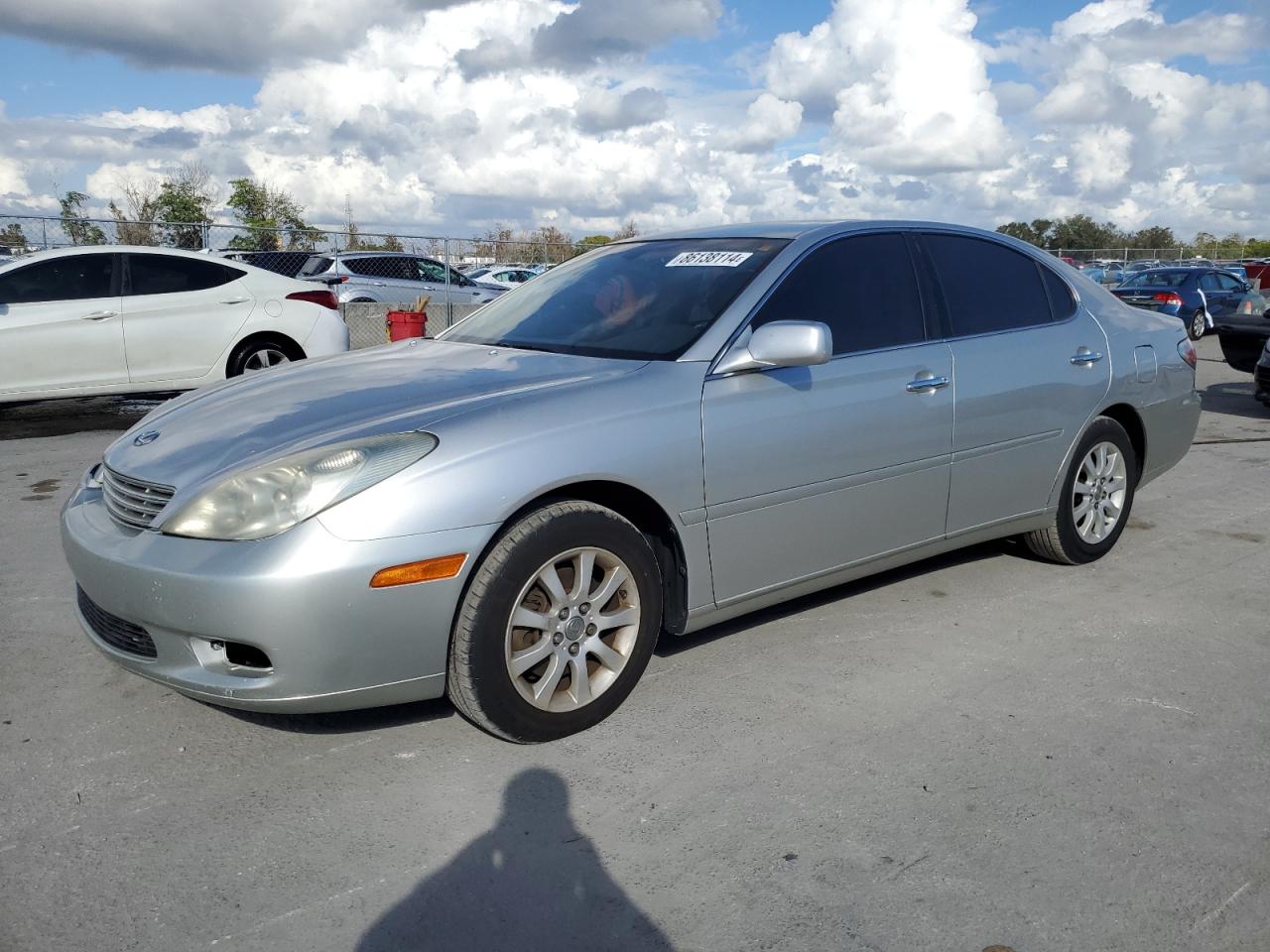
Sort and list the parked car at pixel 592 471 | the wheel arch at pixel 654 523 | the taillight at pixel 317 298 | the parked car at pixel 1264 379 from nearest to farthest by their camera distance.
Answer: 1. the parked car at pixel 592 471
2. the wheel arch at pixel 654 523
3. the taillight at pixel 317 298
4. the parked car at pixel 1264 379

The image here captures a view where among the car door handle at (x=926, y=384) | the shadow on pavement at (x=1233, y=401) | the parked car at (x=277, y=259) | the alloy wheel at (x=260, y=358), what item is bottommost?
the shadow on pavement at (x=1233, y=401)

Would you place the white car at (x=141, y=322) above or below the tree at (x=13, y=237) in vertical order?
below

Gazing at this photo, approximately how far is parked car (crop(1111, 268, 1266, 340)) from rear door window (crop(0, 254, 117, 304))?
53.0 feet

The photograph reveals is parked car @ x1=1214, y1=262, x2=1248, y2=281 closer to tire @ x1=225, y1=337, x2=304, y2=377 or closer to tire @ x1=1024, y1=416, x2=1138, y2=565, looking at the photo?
tire @ x1=225, y1=337, x2=304, y2=377

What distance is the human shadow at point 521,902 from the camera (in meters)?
2.44

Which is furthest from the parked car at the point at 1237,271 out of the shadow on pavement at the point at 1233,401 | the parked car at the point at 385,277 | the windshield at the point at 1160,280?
the parked car at the point at 385,277

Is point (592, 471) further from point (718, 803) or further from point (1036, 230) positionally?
point (1036, 230)

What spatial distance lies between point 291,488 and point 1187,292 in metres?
20.6

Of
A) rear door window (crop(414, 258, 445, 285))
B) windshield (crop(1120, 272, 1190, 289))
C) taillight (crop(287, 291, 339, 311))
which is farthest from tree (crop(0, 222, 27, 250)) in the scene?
windshield (crop(1120, 272, 1190, 289))

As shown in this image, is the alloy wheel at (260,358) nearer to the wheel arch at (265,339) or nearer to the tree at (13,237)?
the wheel arch at (265,339)

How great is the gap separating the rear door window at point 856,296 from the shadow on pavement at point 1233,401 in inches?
317

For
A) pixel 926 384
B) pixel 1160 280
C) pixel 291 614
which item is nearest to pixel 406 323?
pixel 926 384

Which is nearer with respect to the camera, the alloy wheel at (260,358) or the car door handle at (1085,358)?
the car door handle at (1085,358)

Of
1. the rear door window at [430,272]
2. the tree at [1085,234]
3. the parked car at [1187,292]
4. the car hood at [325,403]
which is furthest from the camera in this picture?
the tree at [1085,234]
